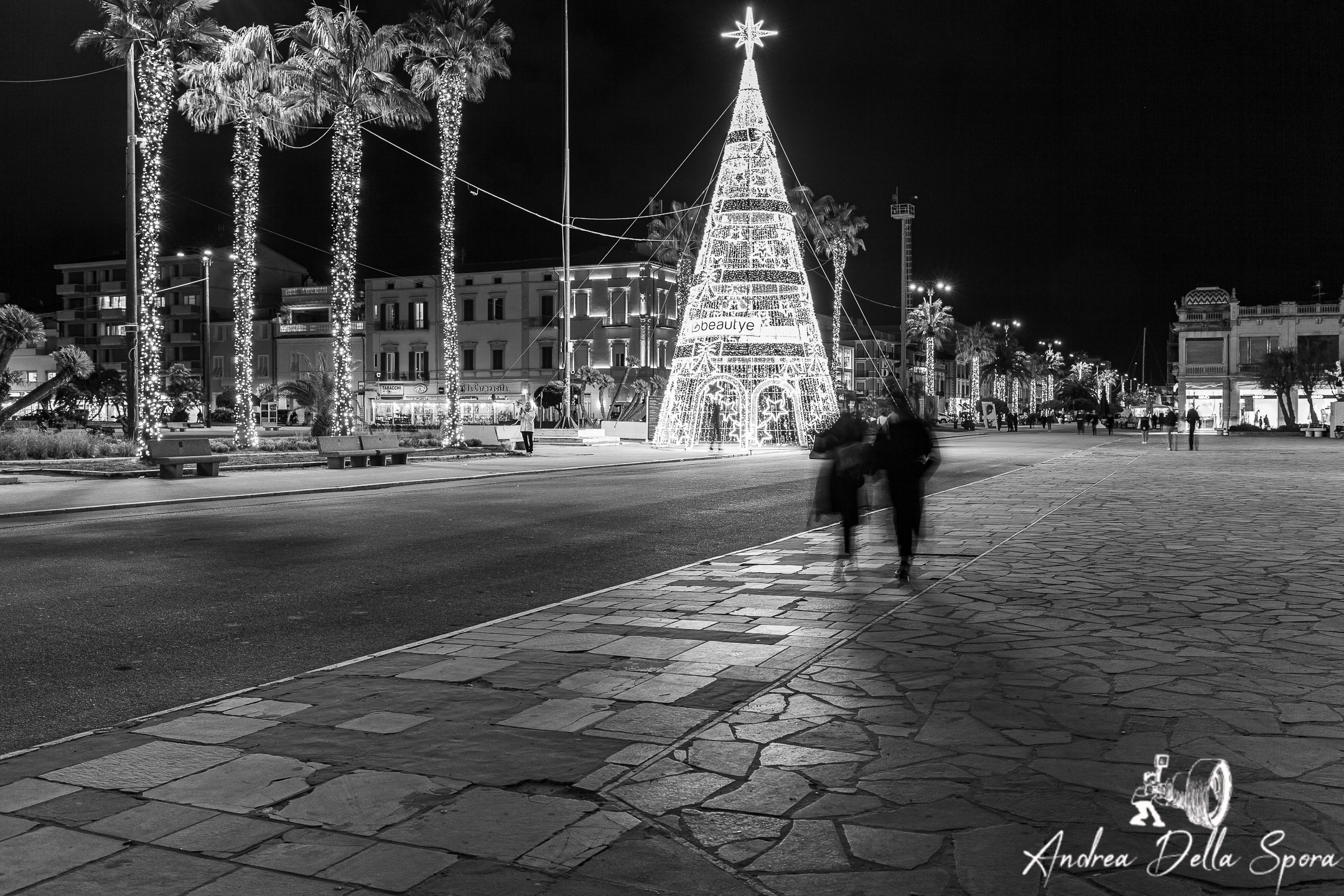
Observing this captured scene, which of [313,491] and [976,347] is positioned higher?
[976,347]

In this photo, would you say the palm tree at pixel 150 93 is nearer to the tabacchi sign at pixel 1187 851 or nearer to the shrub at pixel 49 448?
the shrub at pixel 49 448


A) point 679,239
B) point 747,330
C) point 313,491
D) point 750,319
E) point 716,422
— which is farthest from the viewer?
point 679,239

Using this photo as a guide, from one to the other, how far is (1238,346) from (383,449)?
73.5 m

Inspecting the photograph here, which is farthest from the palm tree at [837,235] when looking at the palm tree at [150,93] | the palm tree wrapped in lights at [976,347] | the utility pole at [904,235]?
the palm tree wrapped in lights at [976,347]

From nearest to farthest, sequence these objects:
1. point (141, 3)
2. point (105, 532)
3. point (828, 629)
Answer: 1. point (828, 629)
2. point (105, 532)
3. point (141, 3)

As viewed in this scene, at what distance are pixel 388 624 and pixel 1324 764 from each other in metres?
5.84

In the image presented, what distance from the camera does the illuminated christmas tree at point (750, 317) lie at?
36531 millimetres

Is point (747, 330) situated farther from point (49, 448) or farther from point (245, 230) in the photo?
point (49, 448)

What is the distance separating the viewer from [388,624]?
777cm

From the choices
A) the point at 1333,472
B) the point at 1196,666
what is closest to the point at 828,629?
the point at 1196,666

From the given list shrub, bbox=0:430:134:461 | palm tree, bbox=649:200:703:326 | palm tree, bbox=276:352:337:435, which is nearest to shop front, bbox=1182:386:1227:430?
palm tree, bbox=649:200:703:326

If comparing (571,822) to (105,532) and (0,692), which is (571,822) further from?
(105,532)

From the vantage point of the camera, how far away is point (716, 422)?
40844 mm

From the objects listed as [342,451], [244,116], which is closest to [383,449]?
[342,451]
